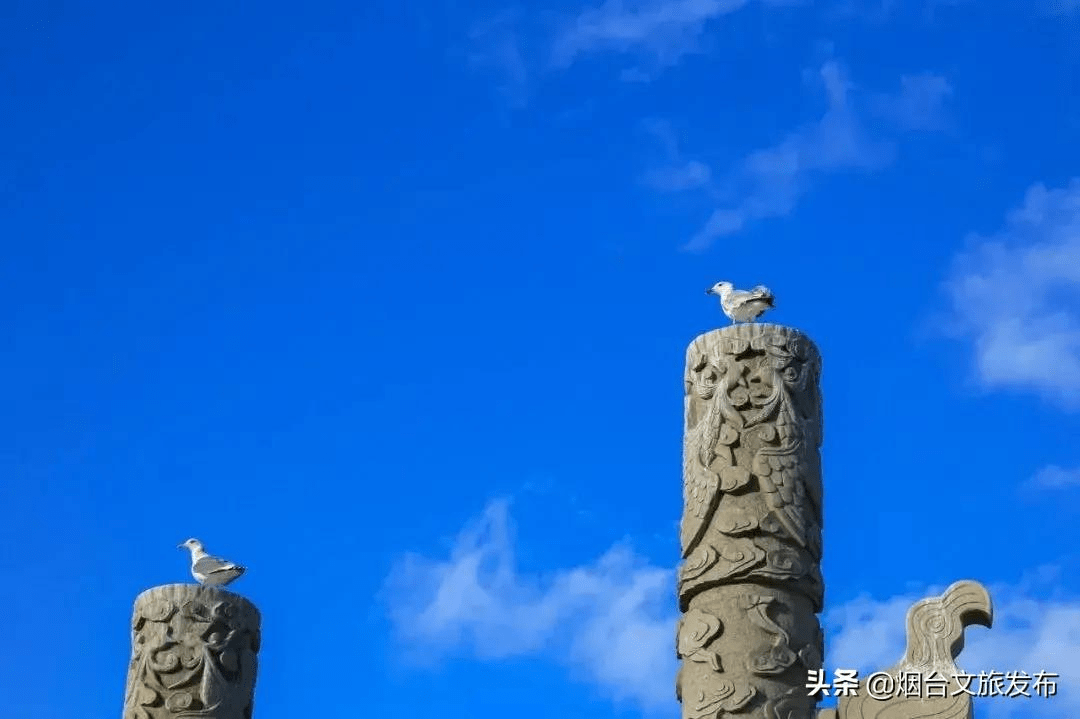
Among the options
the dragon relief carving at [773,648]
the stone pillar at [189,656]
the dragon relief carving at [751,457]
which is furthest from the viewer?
the stone pillar at [189,656]

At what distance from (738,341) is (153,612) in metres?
4.58

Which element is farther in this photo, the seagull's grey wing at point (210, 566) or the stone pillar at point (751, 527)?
the seagull's grey wing at point (210, 566)

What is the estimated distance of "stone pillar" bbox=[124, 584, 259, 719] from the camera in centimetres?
1565

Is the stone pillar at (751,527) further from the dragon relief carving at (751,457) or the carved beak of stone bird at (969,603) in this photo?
the carved beak of stone bird at (969,603)

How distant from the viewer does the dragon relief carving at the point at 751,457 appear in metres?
13.9

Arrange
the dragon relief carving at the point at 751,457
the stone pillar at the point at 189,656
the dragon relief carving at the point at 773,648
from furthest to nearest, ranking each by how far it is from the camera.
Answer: the stone pillar at the point at 189,656, the dragon relief carving at the point at 751,457, the dragon relief carving at the point at 773,648

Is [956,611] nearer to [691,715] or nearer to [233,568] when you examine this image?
[691,715]

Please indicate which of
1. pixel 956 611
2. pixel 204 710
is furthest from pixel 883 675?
pixel 204 710

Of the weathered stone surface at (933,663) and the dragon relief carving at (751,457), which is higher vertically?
the dragon relief carving at (751,457)

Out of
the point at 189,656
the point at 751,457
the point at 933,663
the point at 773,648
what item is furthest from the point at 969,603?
the point at 189,656

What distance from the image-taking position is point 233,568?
16.3 m

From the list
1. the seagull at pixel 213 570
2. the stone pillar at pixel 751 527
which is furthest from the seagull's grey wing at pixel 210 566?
the stone pillar at pixel 751 527

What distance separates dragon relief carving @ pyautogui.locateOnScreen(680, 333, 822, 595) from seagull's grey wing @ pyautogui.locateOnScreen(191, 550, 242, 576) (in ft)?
12.4

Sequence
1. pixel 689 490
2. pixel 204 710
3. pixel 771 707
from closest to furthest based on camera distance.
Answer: pixel 771 707 < pixel 689 490 < pixel 204 710
